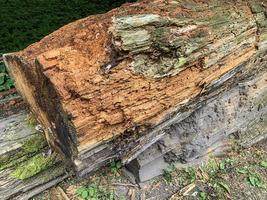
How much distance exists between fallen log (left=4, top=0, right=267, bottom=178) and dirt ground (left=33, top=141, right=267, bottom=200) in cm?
67

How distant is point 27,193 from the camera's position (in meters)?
3.05

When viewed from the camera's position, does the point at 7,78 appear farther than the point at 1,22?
No

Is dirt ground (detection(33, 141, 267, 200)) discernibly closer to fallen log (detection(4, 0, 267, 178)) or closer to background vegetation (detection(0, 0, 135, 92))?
fallen log (detection(4, 0, 267, 178))

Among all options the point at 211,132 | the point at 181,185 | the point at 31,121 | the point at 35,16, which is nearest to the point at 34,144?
the point at 31,121

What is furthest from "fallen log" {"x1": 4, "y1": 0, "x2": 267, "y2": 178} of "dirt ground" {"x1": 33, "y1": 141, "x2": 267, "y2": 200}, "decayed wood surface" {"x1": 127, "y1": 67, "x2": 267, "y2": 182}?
"dirt ground" {"x1": 33, "y1": 141, "x2": 267, "y2": 200}

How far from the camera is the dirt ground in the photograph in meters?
3.21

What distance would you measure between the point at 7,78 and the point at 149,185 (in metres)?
1.78

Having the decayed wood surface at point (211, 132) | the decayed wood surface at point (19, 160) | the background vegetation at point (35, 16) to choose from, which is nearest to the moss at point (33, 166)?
the decayed wood surface at point (19, 160)

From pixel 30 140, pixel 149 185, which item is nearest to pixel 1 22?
pixel 30 140

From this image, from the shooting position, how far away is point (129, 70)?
7.51 ft

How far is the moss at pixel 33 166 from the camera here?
291 centimetres

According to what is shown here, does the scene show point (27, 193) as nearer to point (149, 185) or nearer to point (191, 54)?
point (149, 185)

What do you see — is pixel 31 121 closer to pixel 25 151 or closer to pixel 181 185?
pixel 25 151

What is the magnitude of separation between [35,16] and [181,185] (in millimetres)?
2988
